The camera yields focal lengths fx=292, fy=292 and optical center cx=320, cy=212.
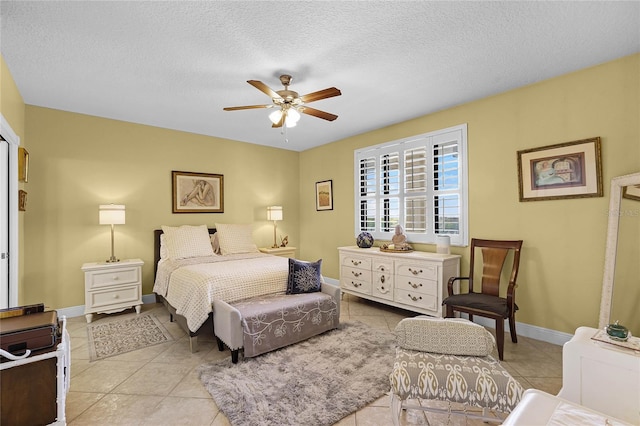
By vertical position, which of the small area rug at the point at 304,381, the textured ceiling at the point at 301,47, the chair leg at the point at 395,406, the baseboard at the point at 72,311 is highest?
the textured ceiling at the point at 301,47

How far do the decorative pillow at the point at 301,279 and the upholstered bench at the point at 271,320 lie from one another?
0.22ft

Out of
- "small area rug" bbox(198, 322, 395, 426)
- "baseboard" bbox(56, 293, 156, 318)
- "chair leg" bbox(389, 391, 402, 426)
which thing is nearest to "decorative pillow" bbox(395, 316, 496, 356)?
"chair leg" bbox(389, 391, 402, 426)

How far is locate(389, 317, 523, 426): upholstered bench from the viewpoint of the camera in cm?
153

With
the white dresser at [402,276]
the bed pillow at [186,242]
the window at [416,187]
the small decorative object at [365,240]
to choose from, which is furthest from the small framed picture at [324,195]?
the bed pillow at [186,242]

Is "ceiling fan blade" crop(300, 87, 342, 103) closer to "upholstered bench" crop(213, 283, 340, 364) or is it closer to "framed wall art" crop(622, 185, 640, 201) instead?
"upholstered bench" crop(213, 283, 340, 364)

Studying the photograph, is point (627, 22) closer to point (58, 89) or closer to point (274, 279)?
point (274, 279)

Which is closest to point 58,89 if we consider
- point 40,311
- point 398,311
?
point 40,311

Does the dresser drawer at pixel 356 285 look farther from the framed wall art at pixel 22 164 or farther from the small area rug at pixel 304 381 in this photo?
the framed wall art at pixel 22 164

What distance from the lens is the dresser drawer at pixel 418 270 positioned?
3305 millimetres

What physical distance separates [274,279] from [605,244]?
3.14 metres

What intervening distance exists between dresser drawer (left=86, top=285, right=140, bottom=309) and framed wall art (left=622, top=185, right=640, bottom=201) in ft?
17.3

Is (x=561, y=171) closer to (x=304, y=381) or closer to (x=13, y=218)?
(x=304, y=381)

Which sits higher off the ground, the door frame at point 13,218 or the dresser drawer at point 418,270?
the door frame at point 13,218

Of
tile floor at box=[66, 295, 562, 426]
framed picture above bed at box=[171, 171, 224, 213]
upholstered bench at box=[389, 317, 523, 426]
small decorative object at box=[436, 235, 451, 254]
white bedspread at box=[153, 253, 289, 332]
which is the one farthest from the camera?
framed picture above bed at box=[171, 171, 224, 213]
